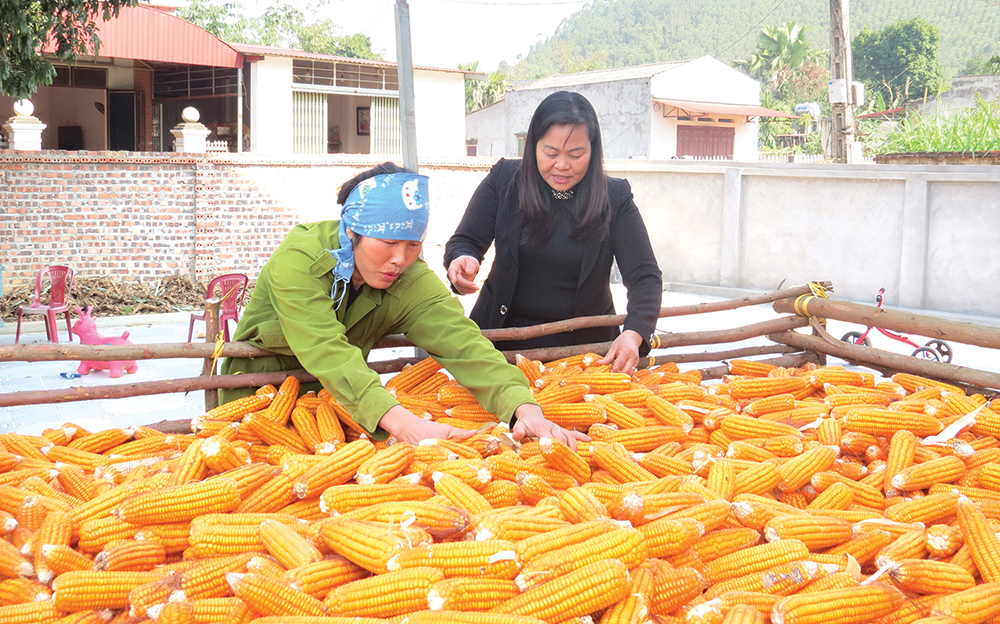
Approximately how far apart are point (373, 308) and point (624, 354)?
44.8 inches

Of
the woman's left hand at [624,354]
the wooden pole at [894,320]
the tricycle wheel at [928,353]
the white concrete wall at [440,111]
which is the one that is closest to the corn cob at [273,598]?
the woman's left hand at [624,354]

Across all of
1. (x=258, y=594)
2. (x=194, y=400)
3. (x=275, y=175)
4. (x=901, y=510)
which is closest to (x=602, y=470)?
(x=901, y=510)

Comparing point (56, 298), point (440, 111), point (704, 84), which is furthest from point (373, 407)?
point (704, 84)

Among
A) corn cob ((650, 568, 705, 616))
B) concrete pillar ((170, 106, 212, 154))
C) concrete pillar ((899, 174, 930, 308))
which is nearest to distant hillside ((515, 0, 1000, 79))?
concrete pillar ((170, 106, 212, 154))

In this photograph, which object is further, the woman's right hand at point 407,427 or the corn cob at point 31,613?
the woman's right hand at point 407,427

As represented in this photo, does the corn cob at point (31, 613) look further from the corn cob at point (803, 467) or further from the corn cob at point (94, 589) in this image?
the corn cob at point (803, 467)

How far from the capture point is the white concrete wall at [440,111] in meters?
23.5

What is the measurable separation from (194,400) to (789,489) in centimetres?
623

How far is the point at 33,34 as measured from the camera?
7.56 m

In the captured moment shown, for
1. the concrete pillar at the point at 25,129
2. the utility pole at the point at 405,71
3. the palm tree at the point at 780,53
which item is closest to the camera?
the utility pole at the point at 405,71

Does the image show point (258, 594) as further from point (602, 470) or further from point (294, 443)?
point (602, 470)

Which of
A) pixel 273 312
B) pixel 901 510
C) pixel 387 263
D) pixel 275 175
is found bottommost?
pixel 901 510

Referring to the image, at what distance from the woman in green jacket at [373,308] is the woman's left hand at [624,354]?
2.38 ft

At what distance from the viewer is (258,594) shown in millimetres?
1645
